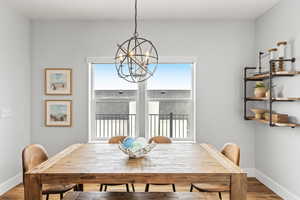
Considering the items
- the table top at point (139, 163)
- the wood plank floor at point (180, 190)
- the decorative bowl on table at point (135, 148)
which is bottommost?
the wood plank floor at point (180, 190)

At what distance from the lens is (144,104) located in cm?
461

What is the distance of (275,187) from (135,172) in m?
2.55

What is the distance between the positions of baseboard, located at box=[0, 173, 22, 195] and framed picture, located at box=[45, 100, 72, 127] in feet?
2.87

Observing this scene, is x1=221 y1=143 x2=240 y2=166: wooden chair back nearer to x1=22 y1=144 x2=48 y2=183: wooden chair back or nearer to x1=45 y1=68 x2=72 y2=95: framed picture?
x1=22 y1=144 x2=48 y2=183: wooden chair back

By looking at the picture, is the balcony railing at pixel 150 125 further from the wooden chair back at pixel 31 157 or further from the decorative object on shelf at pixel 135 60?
the wooden chair back at pixel 31 157

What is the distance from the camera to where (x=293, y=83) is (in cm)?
333

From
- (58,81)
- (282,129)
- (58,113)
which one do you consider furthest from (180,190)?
(58,81)

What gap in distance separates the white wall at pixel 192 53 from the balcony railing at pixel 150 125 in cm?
27

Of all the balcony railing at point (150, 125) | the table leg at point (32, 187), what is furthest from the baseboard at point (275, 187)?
the table leg at point (32, 187)

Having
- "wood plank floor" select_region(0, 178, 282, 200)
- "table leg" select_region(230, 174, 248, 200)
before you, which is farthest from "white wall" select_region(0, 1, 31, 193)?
"table leg" select_region(230, 174, 248, 200)

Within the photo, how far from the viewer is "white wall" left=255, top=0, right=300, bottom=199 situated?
10.8 feet

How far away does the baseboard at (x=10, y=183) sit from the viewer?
373cm

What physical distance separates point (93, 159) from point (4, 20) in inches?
95.4

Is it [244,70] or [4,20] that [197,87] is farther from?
[4,20]
